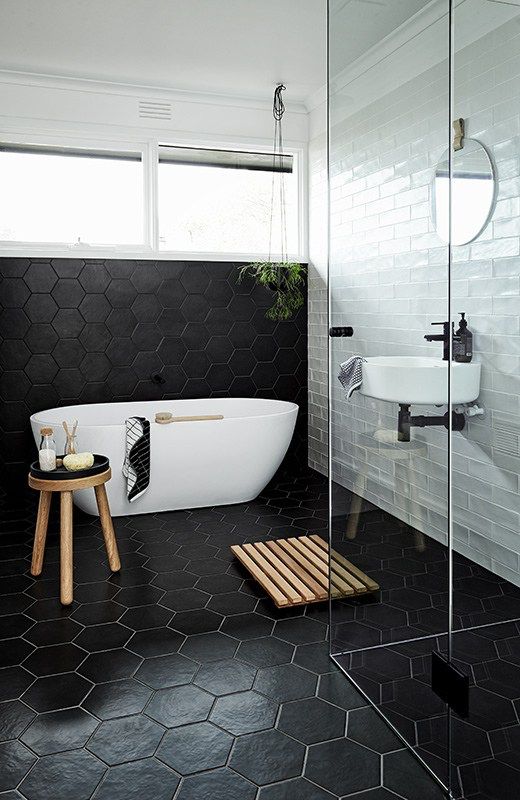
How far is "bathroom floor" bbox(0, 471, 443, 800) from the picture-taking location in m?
1.91

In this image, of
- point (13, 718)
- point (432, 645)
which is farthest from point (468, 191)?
point (13, 718)

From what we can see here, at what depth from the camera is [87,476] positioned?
10.5ft

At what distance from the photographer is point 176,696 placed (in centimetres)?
232

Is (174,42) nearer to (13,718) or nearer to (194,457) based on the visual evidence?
(194,457)

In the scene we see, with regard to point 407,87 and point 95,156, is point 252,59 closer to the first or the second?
point 95,156

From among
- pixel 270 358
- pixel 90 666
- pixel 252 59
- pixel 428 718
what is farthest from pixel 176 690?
pixel 252 59

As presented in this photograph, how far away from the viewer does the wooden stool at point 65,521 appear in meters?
3.03

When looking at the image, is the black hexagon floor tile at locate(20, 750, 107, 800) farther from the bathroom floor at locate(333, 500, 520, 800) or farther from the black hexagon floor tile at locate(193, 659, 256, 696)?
the bathroom floor at locate(333, 500, 520, 800)

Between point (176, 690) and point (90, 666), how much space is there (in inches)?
14.8

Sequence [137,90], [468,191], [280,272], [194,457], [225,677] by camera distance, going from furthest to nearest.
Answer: [280,272] → [137,90] → [194,457] → [225,677] → [468,191]

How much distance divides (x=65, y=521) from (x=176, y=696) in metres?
1.09

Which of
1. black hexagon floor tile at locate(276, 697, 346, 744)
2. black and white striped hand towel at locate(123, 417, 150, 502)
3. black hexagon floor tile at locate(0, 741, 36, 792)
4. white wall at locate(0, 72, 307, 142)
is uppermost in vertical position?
white wall at locate(0, 72, 307, 142)

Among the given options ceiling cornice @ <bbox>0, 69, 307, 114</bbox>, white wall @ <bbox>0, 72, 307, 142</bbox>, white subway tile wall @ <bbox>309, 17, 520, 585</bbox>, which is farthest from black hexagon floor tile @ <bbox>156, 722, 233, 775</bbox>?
ceiling cornice @ <bbox>0, 69, 307, 114</bbox>

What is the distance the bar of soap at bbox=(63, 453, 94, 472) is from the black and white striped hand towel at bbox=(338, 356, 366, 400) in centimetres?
146
